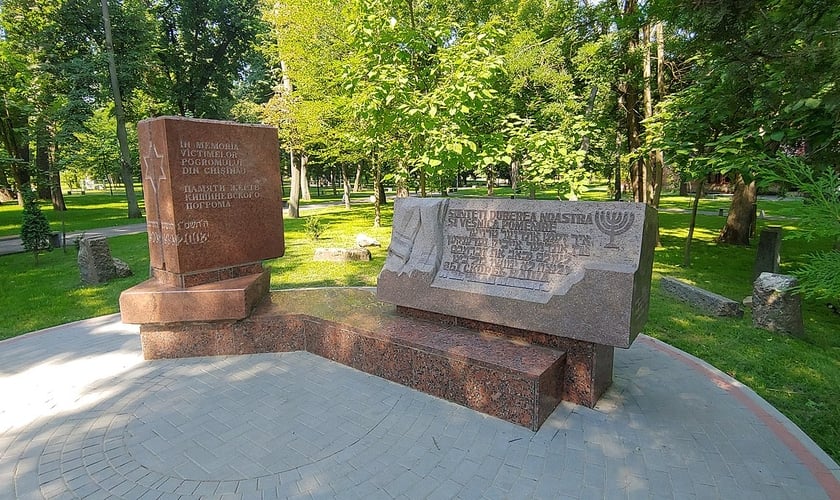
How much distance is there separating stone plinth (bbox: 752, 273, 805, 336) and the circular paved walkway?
229cm

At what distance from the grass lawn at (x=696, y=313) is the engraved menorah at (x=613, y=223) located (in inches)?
43.8

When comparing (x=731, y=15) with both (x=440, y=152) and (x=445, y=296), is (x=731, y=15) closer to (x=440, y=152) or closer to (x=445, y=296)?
(x=440, y=152)

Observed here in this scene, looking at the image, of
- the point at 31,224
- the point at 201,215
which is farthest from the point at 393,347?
the point at 31,224

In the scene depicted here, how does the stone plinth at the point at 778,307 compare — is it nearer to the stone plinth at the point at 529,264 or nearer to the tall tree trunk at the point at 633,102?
the stone plinth at the point at 529,264

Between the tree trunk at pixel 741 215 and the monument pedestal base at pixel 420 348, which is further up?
the tree trunk at pixel 741 215

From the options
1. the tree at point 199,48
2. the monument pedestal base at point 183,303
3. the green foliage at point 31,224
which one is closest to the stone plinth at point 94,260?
the green foliage at point 31,224

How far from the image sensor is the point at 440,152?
8297 millimetres

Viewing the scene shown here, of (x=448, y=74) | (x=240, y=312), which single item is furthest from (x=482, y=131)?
(x=240, y=312)

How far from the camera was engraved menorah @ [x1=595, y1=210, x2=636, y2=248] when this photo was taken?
4.02m

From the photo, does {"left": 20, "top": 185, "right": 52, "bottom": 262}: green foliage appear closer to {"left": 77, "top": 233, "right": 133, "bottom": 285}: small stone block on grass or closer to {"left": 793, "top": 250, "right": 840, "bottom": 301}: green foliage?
{"left": 77, "top": 233, "right": 133, "bottom": 285}: small stone block on grass

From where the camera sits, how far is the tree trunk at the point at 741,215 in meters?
14.1

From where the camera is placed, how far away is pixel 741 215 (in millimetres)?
14367

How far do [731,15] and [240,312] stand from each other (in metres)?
8.21

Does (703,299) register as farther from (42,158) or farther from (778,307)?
(42,158)
